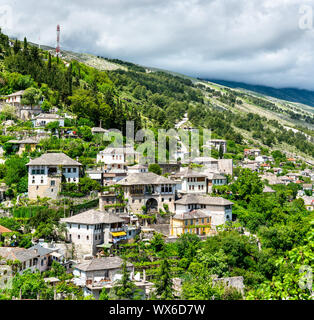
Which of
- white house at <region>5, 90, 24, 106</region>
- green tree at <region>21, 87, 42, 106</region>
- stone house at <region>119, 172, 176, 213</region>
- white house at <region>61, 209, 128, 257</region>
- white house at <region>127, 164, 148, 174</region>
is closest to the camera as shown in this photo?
white house at <region>61, 209, 128, 257</region>

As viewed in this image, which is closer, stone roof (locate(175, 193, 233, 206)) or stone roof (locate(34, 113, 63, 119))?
stone roof (locate(175, 193, 233, 206))

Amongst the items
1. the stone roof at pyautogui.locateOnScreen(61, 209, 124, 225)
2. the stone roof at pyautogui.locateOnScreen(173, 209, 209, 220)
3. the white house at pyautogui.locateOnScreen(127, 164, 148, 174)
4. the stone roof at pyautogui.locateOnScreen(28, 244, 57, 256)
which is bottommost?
the stone roof at pyautogui.locateOnScreen(28, 244, 57, 256)

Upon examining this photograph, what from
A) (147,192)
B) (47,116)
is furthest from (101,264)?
(47,116)

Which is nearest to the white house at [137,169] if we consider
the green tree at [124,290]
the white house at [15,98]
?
the white house at [15,98]

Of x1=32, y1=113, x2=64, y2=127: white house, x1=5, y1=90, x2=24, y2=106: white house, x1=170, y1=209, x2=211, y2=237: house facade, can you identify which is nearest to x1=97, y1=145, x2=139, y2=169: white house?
x1=32, y1=113, x2=64, y2=127: white house

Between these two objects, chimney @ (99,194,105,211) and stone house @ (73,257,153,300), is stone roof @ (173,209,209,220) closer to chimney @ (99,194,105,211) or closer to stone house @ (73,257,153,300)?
chimney @ (99,194,105,211)

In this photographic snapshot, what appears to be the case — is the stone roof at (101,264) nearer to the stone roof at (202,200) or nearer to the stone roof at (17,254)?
the stone roof at (17,254)
